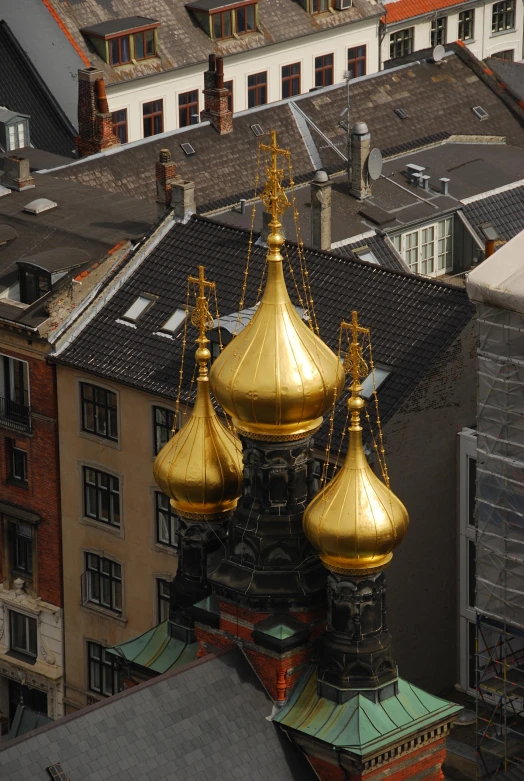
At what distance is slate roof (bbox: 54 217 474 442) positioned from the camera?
7988 cm

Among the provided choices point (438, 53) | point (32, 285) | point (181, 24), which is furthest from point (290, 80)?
point (32, 285)

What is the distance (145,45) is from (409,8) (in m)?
19.3

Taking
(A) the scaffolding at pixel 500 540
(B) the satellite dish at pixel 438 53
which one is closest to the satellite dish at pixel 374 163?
(B) the satellite dish at pixel 438 53

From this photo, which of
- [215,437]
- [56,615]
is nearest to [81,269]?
[56,615]

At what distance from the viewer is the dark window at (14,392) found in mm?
89562

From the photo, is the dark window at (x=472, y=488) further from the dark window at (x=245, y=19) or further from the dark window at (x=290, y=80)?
the dark window at (x=290, y=80)

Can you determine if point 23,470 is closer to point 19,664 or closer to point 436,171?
point 19,664

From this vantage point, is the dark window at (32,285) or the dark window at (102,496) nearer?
the dark window at (102,496)

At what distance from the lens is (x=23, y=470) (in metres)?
90.8

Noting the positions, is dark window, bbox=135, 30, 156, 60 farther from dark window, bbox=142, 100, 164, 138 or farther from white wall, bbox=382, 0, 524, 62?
white wall, bbox=382, 0, 524, 62

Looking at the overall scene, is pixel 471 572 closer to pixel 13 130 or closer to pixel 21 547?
pixel 21 547

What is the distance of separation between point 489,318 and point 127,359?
54.8ft

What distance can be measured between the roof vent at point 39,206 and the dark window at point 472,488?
75.8ft

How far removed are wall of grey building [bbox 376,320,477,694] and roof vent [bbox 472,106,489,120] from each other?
38.8 metres
